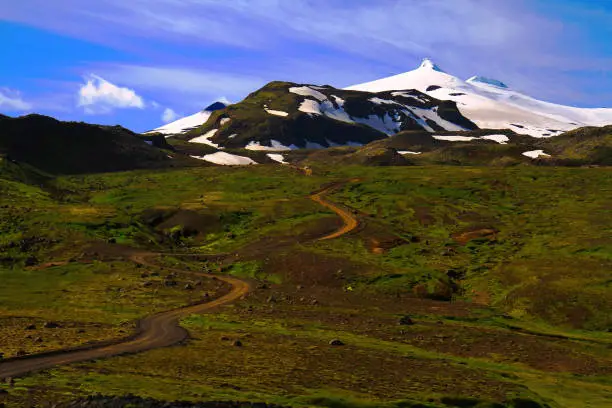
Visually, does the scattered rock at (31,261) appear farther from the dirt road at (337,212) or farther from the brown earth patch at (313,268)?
the dirt road at (337,212)

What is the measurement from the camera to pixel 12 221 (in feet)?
343

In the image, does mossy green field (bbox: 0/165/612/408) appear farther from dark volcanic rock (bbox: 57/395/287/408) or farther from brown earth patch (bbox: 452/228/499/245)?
dark volcanic rock (bbox: 57/395/287/408)

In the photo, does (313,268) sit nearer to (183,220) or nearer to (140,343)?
(140,343)

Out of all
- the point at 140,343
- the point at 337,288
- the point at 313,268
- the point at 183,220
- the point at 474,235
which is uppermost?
the point at 183,220

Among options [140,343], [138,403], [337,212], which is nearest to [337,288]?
[140,343]

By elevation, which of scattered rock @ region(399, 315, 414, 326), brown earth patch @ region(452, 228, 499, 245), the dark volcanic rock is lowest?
scattered rock @ region(399, 315, 414, 326)

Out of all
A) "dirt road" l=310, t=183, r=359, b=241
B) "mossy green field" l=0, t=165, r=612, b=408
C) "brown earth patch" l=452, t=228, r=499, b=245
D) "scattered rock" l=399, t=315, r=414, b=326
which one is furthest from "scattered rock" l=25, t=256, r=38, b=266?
"brown earth patch" l=452, t=228, r=499, b=245

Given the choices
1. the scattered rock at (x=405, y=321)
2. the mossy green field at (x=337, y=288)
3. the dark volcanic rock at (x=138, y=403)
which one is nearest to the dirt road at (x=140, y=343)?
the mossy green field at (x=337, y=288)

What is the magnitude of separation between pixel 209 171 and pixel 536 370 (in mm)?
145367

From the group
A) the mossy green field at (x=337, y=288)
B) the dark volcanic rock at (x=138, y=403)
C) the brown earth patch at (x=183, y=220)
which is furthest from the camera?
the brown earth patch at (x=183, y=220)

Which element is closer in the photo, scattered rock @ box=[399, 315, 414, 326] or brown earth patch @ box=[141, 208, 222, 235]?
scattered rock @ box=[399, 315, 414, 326]

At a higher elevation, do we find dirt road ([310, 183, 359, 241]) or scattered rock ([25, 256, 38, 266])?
dirt road ([310, 183, 359, 241])

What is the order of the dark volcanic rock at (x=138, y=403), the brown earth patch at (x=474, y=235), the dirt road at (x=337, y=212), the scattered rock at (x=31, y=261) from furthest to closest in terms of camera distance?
1. the dirt road at (x=337, y=212)
2. the brown earth patch at (x=474, y=235)
3. the scattered rock at (x=31, y=261)
4. the dark volcanic rock at (x=138, y=403)

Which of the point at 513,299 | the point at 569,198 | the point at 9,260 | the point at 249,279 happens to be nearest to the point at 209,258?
the point at 249,279
